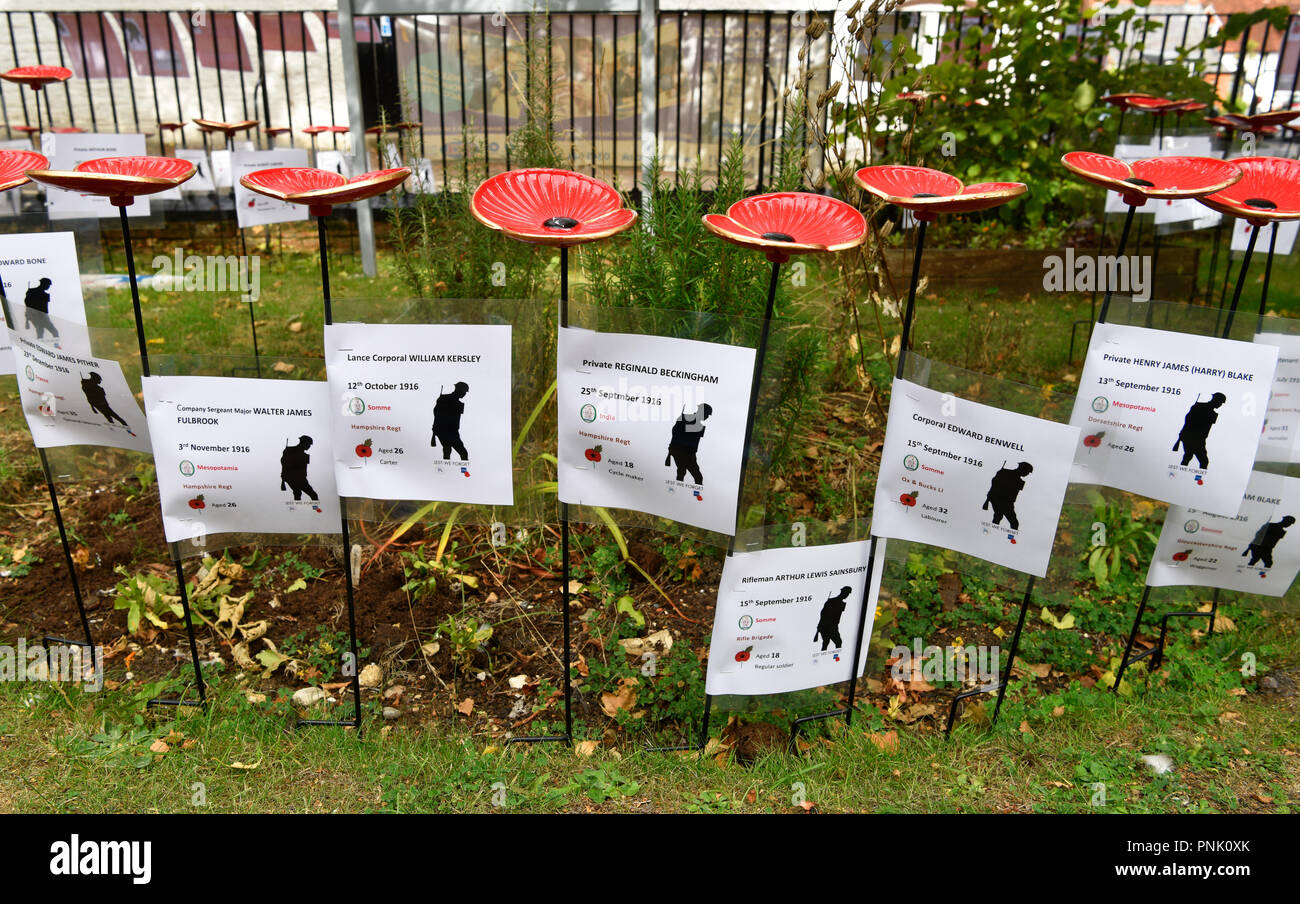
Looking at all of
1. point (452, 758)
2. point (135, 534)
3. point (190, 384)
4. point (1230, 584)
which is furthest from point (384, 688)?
point (1230, 584)

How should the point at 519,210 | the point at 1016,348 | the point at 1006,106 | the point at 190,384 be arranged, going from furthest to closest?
1. the point at 1006,106
2. the point at 1016,348
3. the point at 190,384
4. the point at 519,210

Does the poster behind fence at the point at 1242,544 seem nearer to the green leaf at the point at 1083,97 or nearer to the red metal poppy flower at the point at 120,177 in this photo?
the red metal poppy flower at the point at 120,177

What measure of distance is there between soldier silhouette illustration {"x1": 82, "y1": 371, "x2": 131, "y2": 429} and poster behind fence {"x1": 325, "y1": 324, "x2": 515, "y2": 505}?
2.14ft

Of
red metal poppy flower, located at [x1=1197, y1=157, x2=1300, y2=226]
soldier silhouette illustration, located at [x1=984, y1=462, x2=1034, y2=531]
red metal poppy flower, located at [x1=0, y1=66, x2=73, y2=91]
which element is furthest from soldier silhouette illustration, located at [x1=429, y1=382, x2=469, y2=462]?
red metal poppy flower, located at [x1=0, y1=66, x2=73, y2=91]

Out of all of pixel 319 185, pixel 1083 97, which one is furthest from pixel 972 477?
pixel 1083 97

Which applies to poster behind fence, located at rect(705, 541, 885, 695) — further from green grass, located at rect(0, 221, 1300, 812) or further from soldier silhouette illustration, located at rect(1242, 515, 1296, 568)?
soldier silhouette illustration, located at rect(1242, 515, 1296, 568)

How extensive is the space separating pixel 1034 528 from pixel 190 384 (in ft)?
6.75

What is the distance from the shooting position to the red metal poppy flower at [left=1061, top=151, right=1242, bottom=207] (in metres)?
2.07

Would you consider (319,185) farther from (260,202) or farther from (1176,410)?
(260,202)

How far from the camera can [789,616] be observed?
87.6 inches

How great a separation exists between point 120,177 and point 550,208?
3.02ft

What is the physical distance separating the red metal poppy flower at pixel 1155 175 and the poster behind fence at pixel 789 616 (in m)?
1.01

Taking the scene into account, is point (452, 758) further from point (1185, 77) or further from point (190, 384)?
point (1185, 77)

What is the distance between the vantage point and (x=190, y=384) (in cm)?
221
